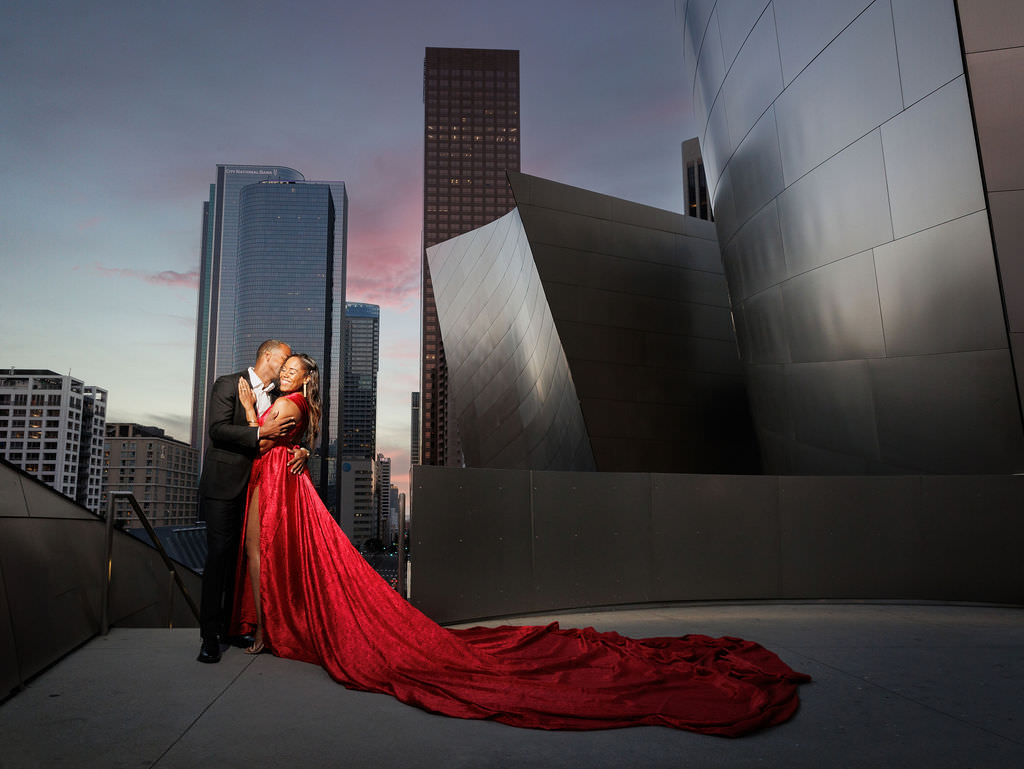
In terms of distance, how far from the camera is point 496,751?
9.50 feet

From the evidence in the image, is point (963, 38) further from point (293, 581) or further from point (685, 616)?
point (293, 581)

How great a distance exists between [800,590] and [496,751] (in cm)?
632

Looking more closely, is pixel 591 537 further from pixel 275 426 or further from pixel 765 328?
pixel 765 328

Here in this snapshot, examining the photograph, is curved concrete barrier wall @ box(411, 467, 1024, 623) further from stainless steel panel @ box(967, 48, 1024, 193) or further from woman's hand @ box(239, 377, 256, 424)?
stainless steel panel @ box(967, 48, 1024, 193)

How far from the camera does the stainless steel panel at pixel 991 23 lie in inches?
270

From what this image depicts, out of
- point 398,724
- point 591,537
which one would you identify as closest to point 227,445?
point 398,724

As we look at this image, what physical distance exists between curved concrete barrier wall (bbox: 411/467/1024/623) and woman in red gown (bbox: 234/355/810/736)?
1837 mm

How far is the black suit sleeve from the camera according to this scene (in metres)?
4.70

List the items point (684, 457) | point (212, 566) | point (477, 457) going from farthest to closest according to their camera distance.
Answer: point (477, 457), point (684, 457), point (212, 566)

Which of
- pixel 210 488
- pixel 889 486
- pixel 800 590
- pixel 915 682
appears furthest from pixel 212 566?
pixel 889 486

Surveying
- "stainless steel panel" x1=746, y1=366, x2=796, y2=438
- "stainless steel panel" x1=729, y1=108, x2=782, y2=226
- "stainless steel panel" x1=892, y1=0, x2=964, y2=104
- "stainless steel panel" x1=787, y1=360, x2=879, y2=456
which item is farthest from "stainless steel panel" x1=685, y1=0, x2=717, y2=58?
"stainless steel panel" x1=787, y1=360, x2=879, y2=456

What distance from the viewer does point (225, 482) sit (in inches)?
186

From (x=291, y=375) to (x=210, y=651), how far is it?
1.94 metres

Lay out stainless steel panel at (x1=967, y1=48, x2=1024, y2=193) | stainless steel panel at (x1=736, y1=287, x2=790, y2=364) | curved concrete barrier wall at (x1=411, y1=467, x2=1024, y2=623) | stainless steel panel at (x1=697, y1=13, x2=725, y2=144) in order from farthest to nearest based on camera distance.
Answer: stainless steel panel at (x1=697, y1=13, x2=725, y2=144)
stainless steel panel at (x1=736, y1=287, x2=790, y2=364)
curved concrete barrier wall at (x1=411, y1=467, x2=1024, y2=623)
stainless steel panel at (x1=967, y1=48, x2=1024, y2=193)
